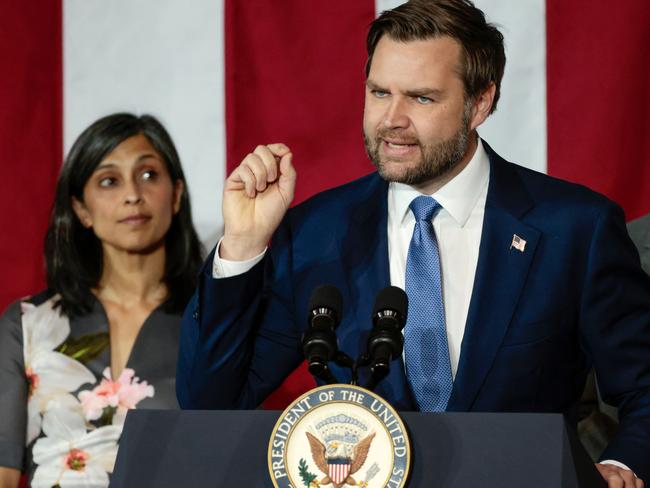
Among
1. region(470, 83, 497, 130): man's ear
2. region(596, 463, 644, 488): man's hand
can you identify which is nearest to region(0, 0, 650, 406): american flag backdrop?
region(470, 83, 497, 130): man's ear

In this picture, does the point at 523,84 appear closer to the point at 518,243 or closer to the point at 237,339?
the point at 518,243

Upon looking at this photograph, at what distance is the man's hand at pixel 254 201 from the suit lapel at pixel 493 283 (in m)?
0.32

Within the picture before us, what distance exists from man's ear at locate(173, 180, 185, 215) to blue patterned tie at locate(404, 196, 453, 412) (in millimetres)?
1088

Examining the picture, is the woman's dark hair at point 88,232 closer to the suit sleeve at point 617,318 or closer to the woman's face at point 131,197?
the woman's face at point 131,197

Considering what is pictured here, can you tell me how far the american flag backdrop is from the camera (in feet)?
8.20

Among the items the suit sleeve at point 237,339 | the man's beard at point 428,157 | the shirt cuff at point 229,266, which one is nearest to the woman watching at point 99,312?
the suit sleeve at point 237,339

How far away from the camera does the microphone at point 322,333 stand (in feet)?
3.84

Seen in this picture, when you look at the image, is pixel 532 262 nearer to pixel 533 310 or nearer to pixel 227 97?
pixel 533 310

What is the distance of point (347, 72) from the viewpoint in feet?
8.74

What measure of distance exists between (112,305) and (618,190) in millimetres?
→ 1223

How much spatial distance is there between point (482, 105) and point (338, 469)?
36.2 inches

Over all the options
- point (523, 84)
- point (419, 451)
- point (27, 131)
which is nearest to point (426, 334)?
point (419, 451)

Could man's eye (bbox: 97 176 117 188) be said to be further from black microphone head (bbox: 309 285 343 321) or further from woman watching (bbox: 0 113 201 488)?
black microphone head (bbox: 309 285 343 321)

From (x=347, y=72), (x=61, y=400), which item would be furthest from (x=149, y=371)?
(x=347, y=72)
